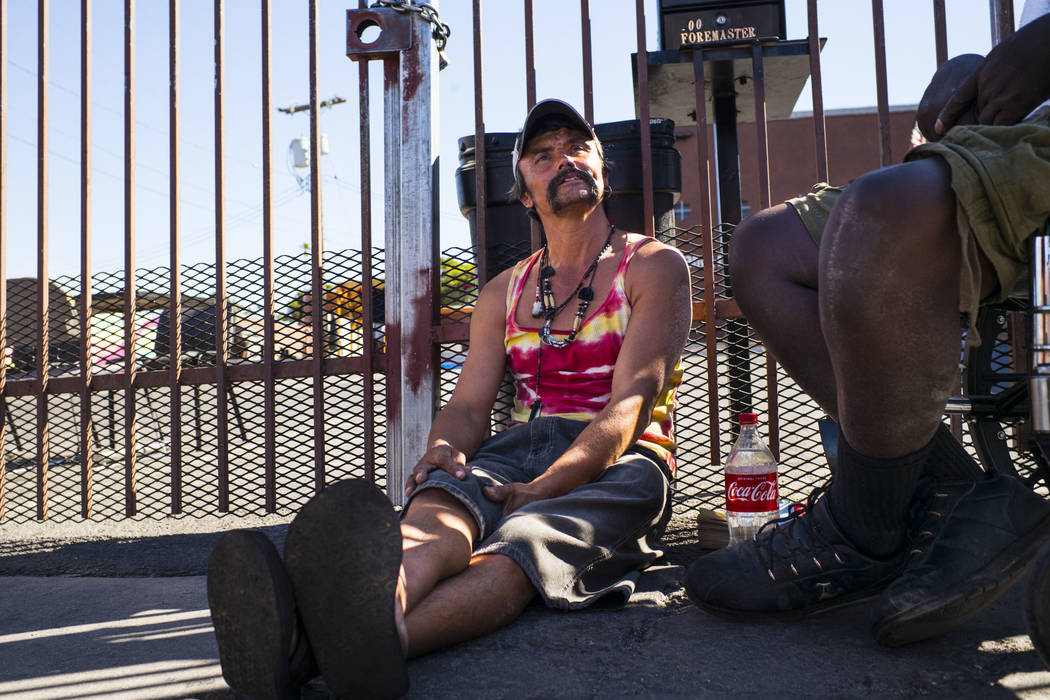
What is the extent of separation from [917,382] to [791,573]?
1.48ft

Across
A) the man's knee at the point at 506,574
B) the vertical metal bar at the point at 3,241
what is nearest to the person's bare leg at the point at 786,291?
the man's knee at the point at 506,574

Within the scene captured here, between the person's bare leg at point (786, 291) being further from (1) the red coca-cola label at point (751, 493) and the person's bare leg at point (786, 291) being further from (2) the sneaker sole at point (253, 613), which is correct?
(2) the sneaker sole at point (253, 613)

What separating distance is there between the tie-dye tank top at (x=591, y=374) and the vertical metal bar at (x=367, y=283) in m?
0.76

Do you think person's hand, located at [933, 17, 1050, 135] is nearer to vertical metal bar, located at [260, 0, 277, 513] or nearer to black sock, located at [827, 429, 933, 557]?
black sock, located at [827, 429, 933, 557]

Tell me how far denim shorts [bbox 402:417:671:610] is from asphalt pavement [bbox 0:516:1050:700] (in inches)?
3.0

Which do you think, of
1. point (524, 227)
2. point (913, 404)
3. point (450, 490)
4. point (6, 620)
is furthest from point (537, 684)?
point (524, 227)

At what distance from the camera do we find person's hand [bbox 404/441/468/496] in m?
1.83

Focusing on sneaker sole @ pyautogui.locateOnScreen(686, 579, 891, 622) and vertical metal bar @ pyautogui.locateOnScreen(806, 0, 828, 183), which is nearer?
sneaker sole @ pyautogui.locateOnScreen(686, 579, 891, 622)

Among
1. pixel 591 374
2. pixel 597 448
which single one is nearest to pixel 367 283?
pixel 591 374

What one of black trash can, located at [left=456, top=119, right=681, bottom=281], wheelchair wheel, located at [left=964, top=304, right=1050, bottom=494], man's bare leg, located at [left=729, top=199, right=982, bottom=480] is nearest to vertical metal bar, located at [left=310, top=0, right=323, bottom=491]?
black trash can, located at [left=456, top=119, right=681, bottom=281]

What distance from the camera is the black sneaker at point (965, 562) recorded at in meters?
1.25

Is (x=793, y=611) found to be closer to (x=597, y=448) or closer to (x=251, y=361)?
(x=597, y=448)

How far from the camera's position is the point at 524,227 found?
9.38 feet

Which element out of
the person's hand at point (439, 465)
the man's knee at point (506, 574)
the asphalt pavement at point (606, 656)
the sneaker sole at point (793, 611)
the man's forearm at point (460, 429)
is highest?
the man's forearm at point (460, 429)
